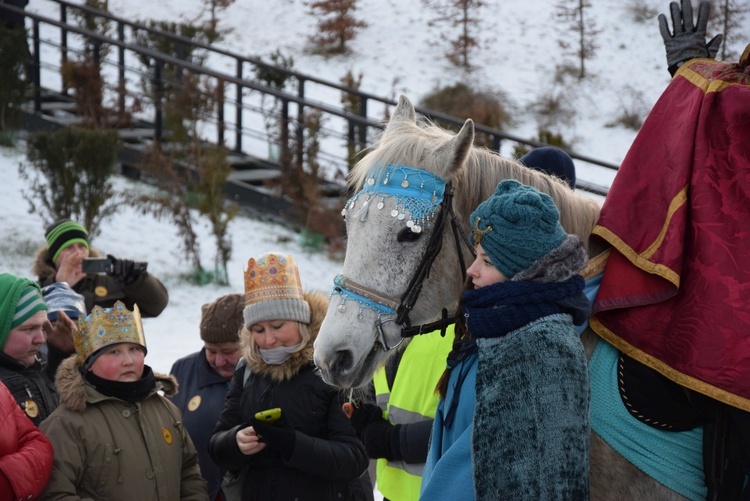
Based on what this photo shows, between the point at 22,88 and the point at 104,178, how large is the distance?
3323mm

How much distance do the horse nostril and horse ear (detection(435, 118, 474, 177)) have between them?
2.20ft

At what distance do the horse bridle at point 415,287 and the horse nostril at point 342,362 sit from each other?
0.39 feet

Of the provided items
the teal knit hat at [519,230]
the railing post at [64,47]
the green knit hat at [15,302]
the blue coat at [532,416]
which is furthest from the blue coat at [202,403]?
the railing post at [64,47]

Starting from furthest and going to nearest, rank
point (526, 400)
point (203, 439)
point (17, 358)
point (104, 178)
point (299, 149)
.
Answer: point (299, 149)
point (104, 178)
point (203, 439)
point (17, 358)
point (526, 400)

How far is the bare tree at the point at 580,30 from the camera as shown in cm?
1855

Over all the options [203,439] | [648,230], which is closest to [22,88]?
[203,439]

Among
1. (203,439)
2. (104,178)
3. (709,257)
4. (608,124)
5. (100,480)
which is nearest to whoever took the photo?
(709,257)

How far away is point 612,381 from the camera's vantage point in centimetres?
276

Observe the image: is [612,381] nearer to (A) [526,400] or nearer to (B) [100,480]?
(A) [526,400]

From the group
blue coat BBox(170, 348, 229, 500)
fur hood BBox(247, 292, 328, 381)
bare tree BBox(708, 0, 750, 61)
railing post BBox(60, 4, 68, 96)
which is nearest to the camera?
fur hood BBox(247, 292, 328, 381)

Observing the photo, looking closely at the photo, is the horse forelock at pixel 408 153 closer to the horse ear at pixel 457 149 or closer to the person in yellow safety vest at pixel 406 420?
the horse ear at pixel 457 149

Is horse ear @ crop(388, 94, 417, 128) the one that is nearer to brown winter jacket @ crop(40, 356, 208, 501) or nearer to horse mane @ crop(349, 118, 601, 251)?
horse mane @ crop(349, 118, 601, 251)

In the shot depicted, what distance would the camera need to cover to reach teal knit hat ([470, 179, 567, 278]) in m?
2.46

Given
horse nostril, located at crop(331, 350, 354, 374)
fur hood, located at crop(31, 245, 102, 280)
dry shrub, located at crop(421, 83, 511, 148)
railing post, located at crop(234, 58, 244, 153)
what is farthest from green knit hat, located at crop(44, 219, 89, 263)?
dry shrub, located at crop(421, 83, 511, 148)
